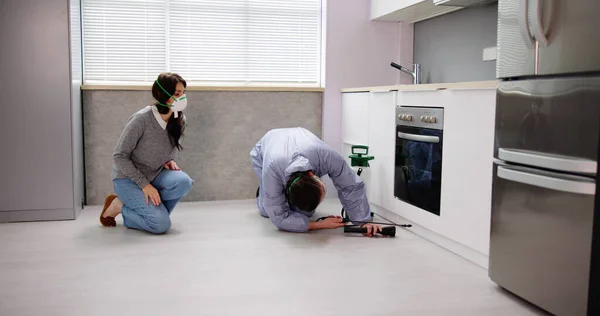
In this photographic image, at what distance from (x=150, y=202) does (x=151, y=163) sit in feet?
0.85

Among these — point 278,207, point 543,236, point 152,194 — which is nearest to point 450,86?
point 543,236

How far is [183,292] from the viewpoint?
2441mm

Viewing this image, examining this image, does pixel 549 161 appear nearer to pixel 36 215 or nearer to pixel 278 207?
pixel 278 207

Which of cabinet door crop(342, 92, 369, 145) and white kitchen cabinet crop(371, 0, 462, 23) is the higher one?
white kitchen cabinet crop(371, 0, 462, 23)

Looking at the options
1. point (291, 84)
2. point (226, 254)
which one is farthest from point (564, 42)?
point (291, 84)

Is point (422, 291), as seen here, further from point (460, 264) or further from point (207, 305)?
point (207, 305)

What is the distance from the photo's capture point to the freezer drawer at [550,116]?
194cm

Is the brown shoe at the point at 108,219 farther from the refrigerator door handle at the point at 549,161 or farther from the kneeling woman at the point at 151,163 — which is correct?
the refrigerator door handle at the point at 549,161

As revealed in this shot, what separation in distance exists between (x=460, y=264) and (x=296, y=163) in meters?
1.05

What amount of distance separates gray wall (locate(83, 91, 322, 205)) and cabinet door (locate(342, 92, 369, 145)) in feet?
0.85

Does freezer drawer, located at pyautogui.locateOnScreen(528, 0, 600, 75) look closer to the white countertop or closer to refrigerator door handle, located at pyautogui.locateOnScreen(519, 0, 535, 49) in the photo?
refrigerator door handle, located at pyautogui.locateOnScreen(519, 0, 535, 49)

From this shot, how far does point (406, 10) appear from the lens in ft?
13.9

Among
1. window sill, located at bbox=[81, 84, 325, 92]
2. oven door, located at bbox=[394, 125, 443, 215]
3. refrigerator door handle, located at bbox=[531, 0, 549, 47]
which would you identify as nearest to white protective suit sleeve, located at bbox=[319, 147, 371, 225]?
oven door, located at bbox=[394, 125, 443, 215]

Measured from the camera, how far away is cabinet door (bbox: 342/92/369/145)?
4.20 metres
